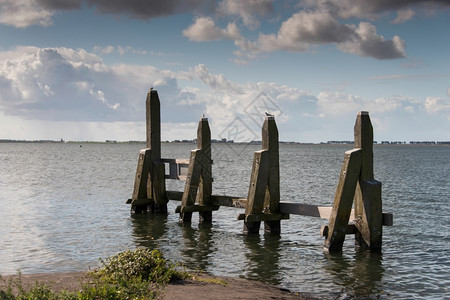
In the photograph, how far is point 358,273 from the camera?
11352mm

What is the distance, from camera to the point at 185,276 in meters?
9.34

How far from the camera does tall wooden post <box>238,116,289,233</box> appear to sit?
14086 millimetres

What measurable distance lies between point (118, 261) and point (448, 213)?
703 inches

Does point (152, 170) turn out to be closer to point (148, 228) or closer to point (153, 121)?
point (153, 121)

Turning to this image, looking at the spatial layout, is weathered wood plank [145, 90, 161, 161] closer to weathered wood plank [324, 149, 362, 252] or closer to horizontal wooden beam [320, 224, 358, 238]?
horizontal wooden beam [320, 224, 358, 238]

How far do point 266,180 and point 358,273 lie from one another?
12.6ft

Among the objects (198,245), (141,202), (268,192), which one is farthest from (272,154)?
(141,202)

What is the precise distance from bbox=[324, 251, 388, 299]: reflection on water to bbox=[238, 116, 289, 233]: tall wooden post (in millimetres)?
2379

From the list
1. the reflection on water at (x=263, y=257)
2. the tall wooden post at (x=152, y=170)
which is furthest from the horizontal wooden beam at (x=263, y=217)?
the tall wooden post at (x=152, y=170)

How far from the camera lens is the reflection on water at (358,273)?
10.1 metres

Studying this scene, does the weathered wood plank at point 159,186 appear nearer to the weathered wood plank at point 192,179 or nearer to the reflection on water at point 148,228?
the reflection on water at point 148,228

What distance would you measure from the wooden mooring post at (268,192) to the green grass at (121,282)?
4707mm

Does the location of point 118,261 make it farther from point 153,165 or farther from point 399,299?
point 153,165

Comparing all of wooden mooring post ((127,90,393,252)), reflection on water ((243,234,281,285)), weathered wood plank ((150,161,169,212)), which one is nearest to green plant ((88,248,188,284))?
reflection on water ((243,234,281,285))
